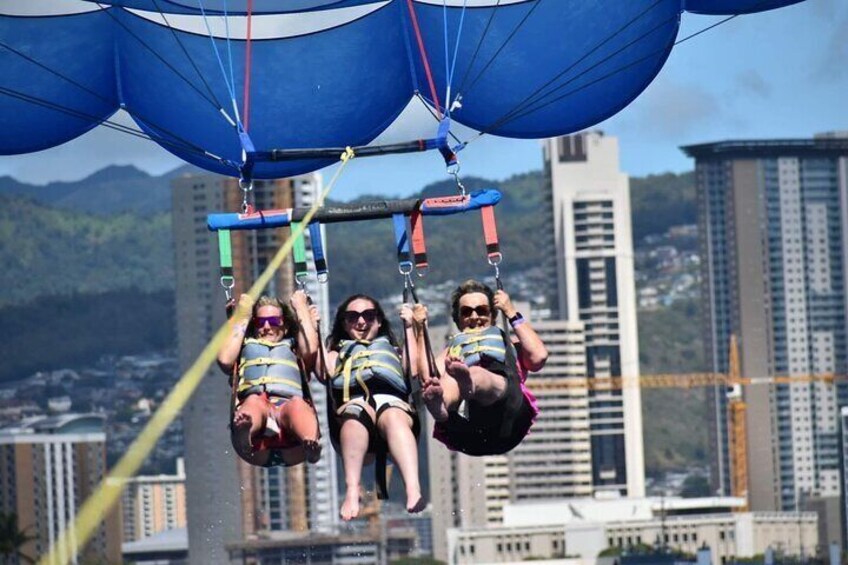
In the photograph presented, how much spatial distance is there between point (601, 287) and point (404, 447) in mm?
160652

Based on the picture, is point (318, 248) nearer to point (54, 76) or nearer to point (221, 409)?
point (54, 76)

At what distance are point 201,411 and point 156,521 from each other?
1886 centimetres

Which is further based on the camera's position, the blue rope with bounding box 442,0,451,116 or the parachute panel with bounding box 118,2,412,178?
the parachute panel with bounding box 118,2,412,178

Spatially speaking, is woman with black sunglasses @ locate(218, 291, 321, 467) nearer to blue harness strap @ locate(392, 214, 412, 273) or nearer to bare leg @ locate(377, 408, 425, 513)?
bare leg @ locate(377, 408, 425, 513)

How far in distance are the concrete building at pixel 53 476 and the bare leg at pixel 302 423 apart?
102 meters

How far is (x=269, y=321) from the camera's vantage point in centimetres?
1928

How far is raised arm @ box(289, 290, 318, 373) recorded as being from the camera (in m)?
19.0

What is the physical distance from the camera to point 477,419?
19.3m

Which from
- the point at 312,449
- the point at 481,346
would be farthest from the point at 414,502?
the point at 481,346

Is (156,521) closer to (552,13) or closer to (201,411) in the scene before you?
(201,411)

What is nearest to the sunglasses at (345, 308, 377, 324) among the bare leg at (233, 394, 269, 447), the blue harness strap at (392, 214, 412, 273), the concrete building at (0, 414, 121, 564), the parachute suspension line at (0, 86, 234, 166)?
the blue harness strap at (392, 214, 412, 273)

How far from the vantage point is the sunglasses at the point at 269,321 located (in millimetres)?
19281

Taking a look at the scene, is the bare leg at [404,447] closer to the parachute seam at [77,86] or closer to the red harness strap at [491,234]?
the red harness strap at [491,234]

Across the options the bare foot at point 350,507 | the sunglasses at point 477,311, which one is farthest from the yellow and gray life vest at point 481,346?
the bare foot at point 350,507
